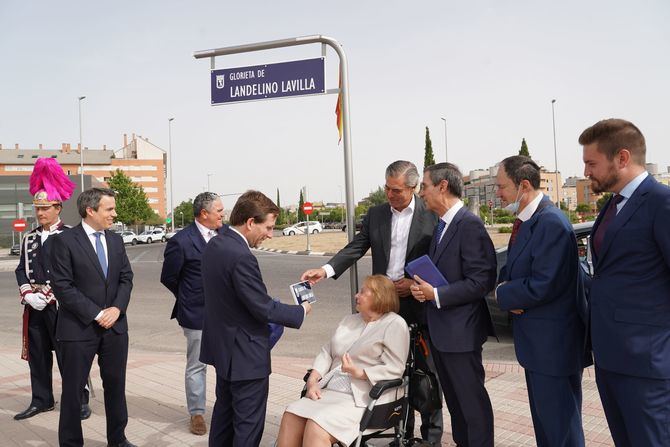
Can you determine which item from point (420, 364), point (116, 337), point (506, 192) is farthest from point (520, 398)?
point (116, 337)

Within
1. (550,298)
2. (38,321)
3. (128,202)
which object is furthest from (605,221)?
(128,202)

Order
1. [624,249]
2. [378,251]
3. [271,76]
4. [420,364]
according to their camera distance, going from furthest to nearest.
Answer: [271,76] < [378,251] < [420,364] < [624,249]

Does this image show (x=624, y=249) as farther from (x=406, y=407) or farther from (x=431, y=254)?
(x=406, y=407)

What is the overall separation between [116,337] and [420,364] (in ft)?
7.56

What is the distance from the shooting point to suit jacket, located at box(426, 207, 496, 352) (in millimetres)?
3385

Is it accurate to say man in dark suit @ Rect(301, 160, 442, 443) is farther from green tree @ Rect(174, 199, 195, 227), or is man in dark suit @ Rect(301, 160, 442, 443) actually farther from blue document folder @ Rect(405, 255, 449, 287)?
green tree @ Rect(174, 199, 195, 227)

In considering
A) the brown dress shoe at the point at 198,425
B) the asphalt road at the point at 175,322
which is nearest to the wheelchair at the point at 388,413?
the brown dress shoe at the point at 198,425

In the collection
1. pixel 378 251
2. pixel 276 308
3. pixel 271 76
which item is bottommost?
pixel 276 308

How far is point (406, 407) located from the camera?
3.39 m

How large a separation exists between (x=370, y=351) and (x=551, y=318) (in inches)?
43.6

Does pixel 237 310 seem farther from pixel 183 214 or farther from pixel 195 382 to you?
pixel 183 214

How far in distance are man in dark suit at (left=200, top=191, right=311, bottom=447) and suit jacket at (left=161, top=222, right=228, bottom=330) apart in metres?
1.32

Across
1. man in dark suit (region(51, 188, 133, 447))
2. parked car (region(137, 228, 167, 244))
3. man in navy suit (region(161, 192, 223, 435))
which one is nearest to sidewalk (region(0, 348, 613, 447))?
man in navy suit (region(161, 192, 223, 435))

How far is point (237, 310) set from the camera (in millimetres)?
3266
